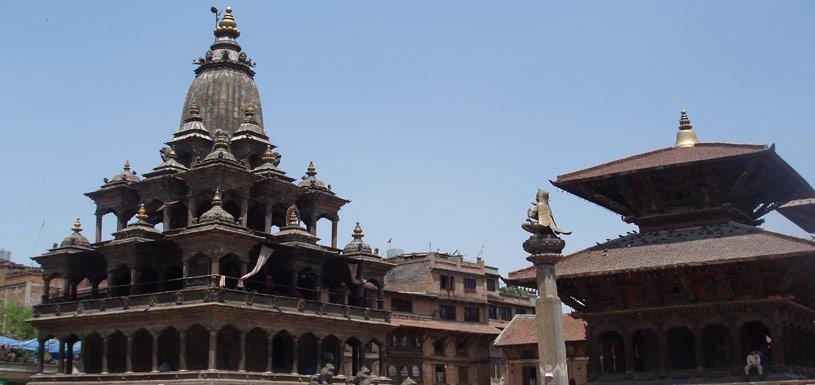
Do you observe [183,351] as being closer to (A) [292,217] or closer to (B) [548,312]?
(A) [292,217]

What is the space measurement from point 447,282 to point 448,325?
4.83 metres

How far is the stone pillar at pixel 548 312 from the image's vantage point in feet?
87.2

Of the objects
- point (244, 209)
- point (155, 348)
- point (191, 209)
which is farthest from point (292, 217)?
point (155, 348)

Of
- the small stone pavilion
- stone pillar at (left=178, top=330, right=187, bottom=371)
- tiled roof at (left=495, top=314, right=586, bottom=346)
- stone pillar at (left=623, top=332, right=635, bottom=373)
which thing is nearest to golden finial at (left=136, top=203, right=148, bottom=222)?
the small stone pavilion

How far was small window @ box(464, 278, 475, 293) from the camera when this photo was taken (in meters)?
83.9

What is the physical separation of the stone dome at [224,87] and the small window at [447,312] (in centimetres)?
2736

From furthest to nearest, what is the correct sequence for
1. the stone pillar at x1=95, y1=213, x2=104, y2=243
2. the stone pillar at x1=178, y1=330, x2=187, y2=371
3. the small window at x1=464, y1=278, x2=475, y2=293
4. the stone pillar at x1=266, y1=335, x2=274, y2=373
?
the small window at x1=464, y1=278, x2=475, y2=293
the stone pillar at x1=95, y1=213, x2=104, y2=243
the stone pillar at x1=266, y1=335, x2=274, y2=373
the stone pillar at x1=178, y1=330, x2=187, y2=371

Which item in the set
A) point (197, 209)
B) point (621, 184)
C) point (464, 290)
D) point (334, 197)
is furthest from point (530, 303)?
point (621, 184)

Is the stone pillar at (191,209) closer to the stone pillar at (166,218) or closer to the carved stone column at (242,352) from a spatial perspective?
the stone pillar at (166,218)

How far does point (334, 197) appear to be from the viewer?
198ft

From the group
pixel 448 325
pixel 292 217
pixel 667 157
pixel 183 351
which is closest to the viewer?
pixel 667 157

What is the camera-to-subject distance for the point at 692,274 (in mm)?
35781

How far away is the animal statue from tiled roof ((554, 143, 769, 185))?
1233cm

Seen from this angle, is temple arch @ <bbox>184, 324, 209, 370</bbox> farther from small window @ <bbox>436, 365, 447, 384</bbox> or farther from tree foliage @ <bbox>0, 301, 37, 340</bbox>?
small window @ <bbox>436, 365, 447, 384</bbox>
